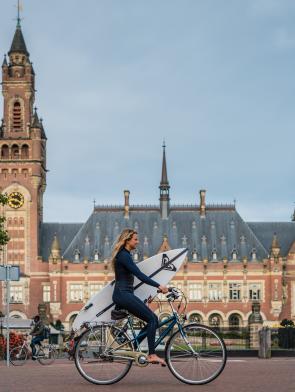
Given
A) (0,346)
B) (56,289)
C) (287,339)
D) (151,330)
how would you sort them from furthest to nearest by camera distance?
(56,289) → (287,339) → (0,346) → (151,330)

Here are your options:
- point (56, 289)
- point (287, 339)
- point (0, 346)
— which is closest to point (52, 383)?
point (0, 346)

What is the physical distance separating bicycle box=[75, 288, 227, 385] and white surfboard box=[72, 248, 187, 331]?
175 mm

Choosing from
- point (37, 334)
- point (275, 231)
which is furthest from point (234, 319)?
point (37, 334)

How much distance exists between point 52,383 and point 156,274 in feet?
7.71

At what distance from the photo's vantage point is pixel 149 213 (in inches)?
3853

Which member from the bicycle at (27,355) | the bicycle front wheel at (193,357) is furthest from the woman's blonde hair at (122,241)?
the bicycle at (27,355)

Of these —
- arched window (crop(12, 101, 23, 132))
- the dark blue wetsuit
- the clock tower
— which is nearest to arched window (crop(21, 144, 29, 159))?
the clock tower

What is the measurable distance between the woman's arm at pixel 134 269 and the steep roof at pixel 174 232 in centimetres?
8009

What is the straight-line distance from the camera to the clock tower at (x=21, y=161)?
92.8 metres

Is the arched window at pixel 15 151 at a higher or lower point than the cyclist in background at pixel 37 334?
higher

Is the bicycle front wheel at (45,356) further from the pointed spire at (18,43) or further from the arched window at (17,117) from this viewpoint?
the pointed spire at (18,43)

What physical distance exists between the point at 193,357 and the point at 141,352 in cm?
83

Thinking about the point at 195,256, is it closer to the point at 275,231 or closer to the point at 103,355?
the point at 275,231

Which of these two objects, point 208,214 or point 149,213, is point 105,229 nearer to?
point 149,213
